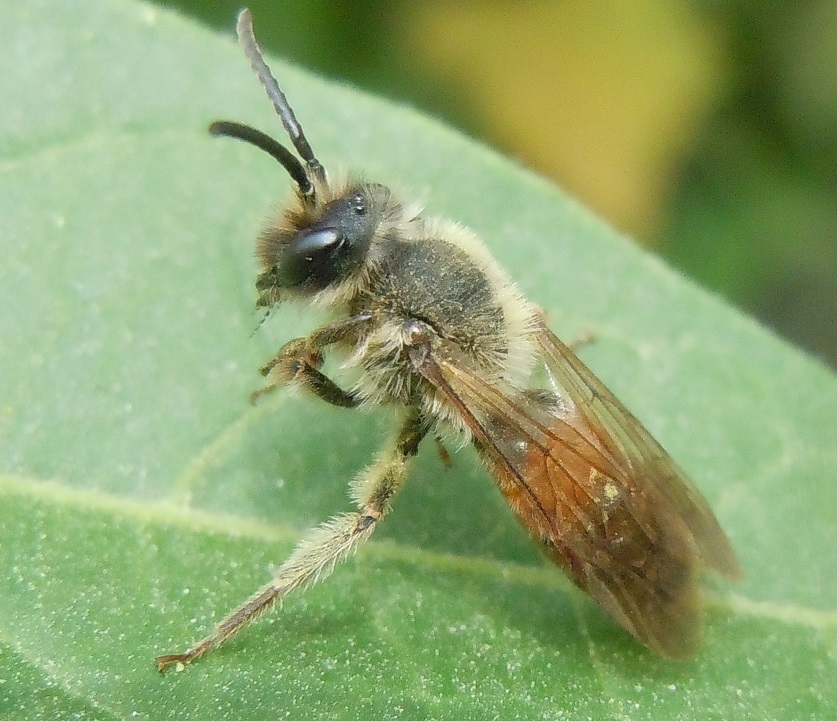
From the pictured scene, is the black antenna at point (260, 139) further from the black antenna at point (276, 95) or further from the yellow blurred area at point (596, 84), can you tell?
the yellow blurred area at point (596, 84)

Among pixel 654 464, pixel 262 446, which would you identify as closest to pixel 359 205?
pixel 262 446

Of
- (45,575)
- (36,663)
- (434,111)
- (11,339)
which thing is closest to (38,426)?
(11,339)

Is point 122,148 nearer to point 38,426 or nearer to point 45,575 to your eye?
point 38,426

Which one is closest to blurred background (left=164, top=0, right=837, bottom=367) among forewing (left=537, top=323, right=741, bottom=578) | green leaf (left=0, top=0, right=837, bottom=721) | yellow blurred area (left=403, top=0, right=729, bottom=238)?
yellow blurred area (left=403, top=0, right=729, bottom=238)

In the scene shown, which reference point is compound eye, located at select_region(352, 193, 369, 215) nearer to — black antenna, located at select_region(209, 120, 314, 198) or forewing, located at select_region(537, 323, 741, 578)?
black antenna, located at select_region(209, 120, 314, 198)

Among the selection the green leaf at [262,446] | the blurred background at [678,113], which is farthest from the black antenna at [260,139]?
the blurred background at [678,113]

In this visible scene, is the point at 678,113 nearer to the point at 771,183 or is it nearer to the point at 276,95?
the point at 771,183

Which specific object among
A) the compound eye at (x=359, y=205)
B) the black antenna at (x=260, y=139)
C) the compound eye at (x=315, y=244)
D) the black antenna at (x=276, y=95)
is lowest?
the compound eye at (x=315, y=244)
